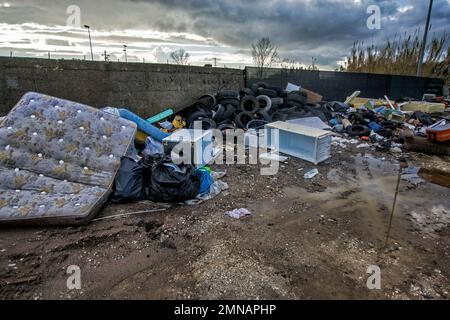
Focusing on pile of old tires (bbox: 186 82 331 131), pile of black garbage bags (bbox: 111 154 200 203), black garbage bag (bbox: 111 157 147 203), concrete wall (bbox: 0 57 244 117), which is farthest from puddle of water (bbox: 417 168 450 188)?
concrete wall (bbox: 0 57 244 117)

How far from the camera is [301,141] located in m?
4.70

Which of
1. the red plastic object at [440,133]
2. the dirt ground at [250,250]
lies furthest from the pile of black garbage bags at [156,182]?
the red plastic object at [440,133]

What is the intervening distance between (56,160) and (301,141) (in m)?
4.07

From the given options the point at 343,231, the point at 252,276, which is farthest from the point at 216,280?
the point at 343,231

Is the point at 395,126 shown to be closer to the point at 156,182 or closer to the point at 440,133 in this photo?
the point at 440,133

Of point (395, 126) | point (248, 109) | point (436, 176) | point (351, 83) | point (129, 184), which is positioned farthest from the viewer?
point (351, 83)

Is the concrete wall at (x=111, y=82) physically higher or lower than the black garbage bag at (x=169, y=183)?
higher

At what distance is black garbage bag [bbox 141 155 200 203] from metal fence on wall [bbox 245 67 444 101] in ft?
22.3

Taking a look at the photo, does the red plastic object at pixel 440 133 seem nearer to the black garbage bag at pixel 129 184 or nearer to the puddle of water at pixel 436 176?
the puddle of water at pixel 436 176

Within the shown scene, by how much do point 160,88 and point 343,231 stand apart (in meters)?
5.62

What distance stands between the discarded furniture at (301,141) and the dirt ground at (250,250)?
118 cm

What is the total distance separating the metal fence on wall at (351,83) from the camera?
396 inches

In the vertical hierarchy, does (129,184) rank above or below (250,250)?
above

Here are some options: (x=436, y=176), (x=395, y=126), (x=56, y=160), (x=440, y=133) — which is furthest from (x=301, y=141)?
(x=395, y=126)
